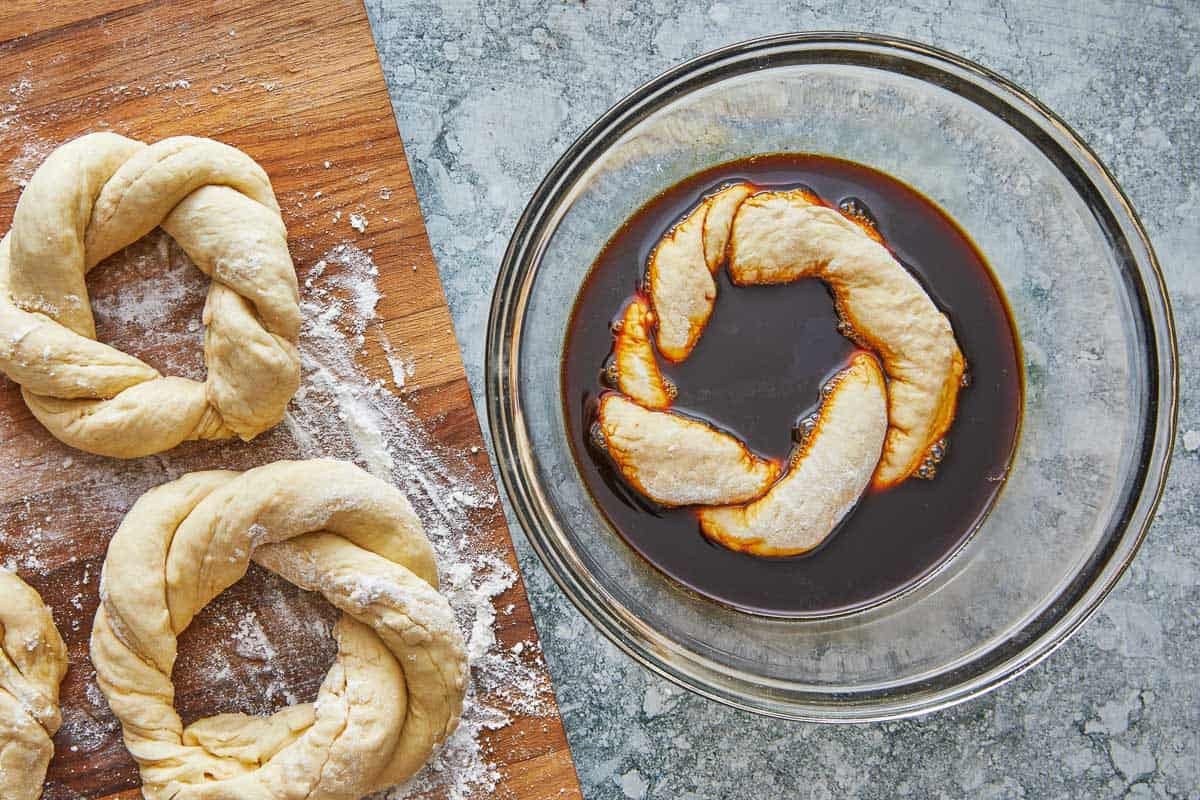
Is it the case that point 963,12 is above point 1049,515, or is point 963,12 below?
above

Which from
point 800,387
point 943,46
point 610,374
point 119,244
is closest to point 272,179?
point 119,244

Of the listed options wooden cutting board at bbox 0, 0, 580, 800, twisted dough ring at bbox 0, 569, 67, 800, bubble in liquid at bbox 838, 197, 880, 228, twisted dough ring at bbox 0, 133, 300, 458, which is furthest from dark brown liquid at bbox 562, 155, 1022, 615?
twisted dough ring at bbox 0, 569, 67, 800

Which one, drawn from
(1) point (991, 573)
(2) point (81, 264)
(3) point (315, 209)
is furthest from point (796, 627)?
(2) point (81, 264)

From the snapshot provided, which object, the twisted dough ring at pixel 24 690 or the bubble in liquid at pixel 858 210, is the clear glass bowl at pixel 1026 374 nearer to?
the bubble in liquid at pixel 858 210

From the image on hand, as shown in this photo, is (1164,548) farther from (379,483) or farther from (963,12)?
(379,483)

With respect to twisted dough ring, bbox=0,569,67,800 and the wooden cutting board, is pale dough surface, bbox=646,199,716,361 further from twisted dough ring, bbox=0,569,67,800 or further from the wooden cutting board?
twisted dough ring, bbox=0,569,67,800

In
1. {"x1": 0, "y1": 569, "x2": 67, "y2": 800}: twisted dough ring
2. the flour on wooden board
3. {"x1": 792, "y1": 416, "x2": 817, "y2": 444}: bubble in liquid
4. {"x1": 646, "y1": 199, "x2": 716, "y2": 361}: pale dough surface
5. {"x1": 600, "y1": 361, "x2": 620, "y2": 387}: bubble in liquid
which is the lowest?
{"x1": 0, "y1": 569, "x2": 67, "y2": 800}: twisted dough ring
